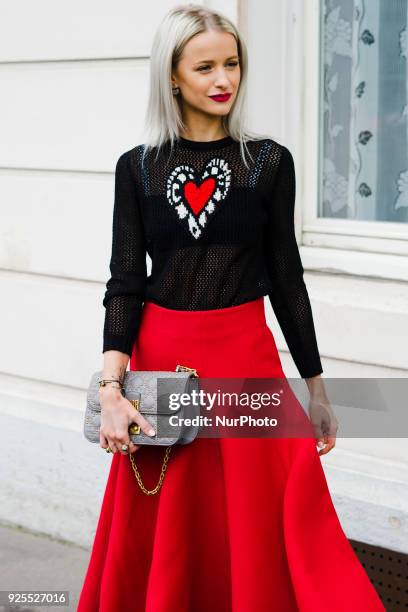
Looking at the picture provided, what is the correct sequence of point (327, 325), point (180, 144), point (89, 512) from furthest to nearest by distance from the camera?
point (89, 512), point (327, 325), point (180, 144)

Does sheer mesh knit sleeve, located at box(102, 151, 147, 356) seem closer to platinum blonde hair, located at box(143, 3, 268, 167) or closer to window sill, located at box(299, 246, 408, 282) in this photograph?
platinum blonde hair, located at box(143, 3, 268, 167)

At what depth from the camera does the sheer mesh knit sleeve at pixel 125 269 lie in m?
2.85

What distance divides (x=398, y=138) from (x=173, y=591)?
2172mm

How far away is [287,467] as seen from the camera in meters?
Result: 2.92

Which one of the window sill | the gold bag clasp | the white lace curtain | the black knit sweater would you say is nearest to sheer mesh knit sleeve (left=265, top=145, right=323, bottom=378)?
the black knit sweater

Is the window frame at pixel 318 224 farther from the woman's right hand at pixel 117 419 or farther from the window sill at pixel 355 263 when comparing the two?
the woman's right hand at pixel 117 419

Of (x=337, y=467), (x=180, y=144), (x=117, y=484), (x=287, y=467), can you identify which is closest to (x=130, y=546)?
(x=117, y=484)

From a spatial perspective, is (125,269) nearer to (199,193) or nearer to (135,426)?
(199,193)

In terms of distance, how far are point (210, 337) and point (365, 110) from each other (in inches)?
70.8

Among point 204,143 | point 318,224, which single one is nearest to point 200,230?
point 204,143

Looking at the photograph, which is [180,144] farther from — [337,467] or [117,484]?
[337,467]

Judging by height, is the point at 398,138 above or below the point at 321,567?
above

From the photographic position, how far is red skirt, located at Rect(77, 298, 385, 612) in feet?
9.24

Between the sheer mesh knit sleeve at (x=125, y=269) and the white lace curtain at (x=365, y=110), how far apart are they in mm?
1638
